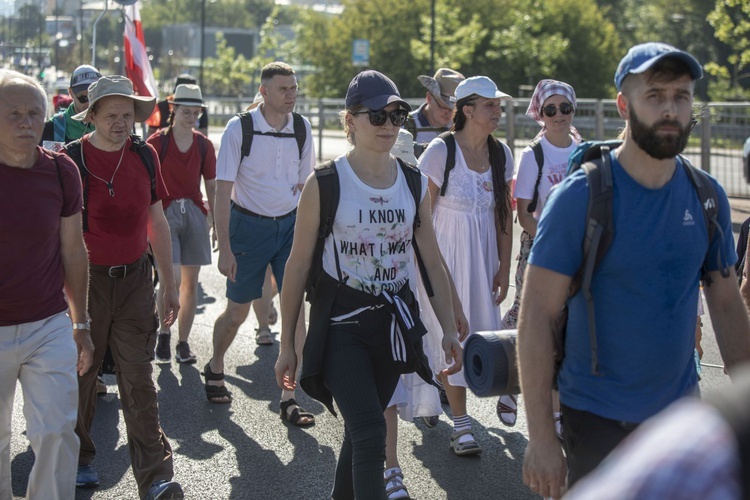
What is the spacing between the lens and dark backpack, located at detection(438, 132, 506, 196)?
19.8ft

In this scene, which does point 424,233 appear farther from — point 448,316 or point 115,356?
point 115,356

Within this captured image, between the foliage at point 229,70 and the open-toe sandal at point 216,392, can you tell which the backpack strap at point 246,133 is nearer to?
the open-toe sandal at point 216,392

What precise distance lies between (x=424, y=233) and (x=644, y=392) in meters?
1.72

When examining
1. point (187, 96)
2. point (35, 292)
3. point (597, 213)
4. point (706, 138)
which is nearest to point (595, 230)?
point (597, 213)

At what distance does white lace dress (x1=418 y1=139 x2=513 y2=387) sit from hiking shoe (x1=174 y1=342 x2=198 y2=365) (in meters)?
2.36

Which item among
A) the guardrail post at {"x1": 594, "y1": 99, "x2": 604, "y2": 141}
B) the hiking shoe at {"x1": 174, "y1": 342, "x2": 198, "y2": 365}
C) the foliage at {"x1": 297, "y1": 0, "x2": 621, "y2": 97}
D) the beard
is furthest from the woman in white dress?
the foliage at {"x1": 297, "y1": 0, "x2": 621, "y2": 97}

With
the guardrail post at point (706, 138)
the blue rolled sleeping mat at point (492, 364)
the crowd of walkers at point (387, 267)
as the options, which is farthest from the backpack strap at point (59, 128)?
the guardrail post at point (706, 138)

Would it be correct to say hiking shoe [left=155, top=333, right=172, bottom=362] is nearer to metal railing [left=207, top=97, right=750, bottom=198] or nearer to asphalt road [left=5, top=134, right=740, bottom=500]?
asphalt road [left=5, top=134, right=740, bottom=500]

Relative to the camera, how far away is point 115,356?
527 centimetres

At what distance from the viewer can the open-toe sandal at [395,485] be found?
5109mm

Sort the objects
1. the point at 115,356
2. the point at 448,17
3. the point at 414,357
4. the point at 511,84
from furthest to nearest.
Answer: the point at 511,84
the point at 448,17
the point at 115,356
the point at 414,357

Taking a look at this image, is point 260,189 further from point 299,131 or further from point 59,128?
point 59,128

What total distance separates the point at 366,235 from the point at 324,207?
0.71ft

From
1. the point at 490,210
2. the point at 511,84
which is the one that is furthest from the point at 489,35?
the point at 490,210
